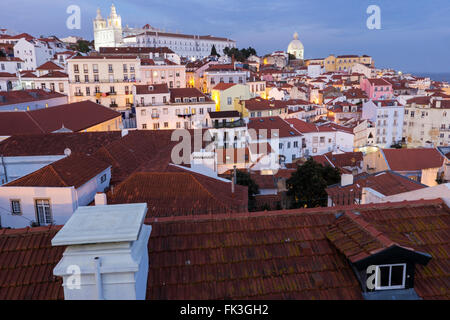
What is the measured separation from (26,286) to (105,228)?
4.67 feet

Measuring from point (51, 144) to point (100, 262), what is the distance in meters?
18.8

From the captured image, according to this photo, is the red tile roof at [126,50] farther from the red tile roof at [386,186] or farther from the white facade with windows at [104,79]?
the red tile roof at [386,186]

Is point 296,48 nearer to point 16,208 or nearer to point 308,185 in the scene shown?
point 308,185

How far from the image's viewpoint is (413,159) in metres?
28.0

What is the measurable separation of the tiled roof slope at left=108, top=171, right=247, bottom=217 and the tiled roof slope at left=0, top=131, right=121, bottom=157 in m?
8.37

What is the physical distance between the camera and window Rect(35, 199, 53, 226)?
42.0ft

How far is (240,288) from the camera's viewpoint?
427cm

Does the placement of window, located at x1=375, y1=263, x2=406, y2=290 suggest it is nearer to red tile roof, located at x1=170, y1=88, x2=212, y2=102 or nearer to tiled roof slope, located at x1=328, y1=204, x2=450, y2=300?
tiled roof slope, located at x1=328, y1=204, x2=450, y2=300

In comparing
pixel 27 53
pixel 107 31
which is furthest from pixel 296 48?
pixel 27 53

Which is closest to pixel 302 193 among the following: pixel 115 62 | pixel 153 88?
pixel 153 88

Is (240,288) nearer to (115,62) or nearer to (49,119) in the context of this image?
(49,119)

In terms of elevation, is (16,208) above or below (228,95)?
below

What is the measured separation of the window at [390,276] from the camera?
4168mm

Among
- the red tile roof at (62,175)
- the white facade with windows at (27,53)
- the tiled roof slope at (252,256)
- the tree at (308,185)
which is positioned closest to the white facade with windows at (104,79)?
the white facade with windows at (27,53)
